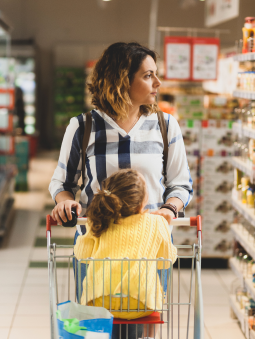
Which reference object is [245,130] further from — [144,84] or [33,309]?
[33,309]

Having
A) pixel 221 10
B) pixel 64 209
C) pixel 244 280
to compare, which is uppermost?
pixel 221 10

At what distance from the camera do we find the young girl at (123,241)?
5.39ft

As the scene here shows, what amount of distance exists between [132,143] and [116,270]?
0.57m

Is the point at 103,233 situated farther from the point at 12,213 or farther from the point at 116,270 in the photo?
the point at 12,213

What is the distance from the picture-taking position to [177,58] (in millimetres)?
5379

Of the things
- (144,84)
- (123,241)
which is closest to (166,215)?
(123,241)

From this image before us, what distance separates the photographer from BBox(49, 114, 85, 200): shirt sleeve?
2027mm

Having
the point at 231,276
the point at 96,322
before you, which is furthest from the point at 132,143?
the point at 231,276

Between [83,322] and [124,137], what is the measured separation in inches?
30.8

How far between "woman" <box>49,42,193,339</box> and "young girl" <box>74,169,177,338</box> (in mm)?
223

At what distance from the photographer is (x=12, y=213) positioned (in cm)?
687

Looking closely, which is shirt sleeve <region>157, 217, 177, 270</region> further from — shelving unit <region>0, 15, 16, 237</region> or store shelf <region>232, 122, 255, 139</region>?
shelving unit <region>0, 15, 16, 237</region>

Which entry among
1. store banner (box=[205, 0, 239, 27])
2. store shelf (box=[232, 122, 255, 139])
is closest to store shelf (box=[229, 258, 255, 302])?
store shelf (box=[232, 122, 255, 139])

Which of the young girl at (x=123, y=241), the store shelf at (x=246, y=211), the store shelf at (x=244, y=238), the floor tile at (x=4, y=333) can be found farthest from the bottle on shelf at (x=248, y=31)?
the floor tile at (x=4, y=333)
